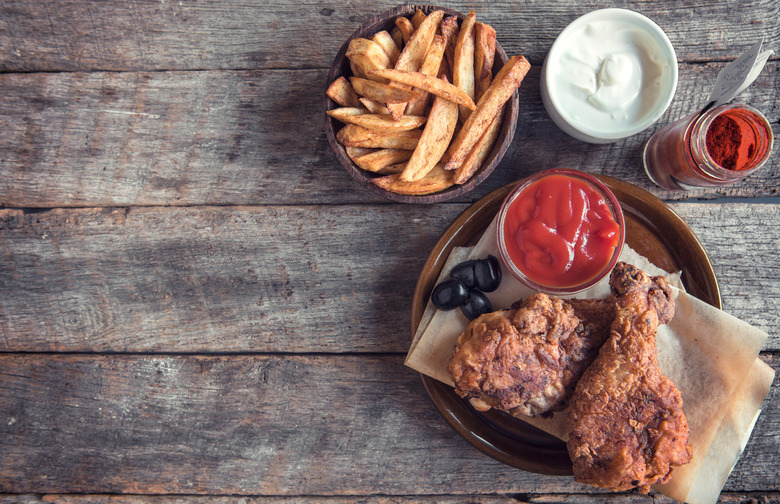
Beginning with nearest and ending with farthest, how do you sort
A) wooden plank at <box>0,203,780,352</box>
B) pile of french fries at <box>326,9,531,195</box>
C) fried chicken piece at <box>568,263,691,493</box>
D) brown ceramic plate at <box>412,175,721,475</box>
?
fried chicken piece at <box>568,263,691,493</box>
pile of french fries at <box>326,9,531,195</box>
brown ceramic plate at <box>412,175,721,475</box>
wooden plank at <box>0,203,780,352</box>

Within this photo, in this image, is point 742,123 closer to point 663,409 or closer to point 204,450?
point 663,409

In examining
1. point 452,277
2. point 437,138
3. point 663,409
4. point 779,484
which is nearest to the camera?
point 663,409

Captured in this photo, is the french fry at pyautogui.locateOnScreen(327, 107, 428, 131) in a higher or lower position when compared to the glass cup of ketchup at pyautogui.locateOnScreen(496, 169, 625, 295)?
higher

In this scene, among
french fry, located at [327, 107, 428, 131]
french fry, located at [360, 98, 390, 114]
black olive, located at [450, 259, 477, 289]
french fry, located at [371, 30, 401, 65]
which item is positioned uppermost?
french fry, located at [371, 30, 401, 65]

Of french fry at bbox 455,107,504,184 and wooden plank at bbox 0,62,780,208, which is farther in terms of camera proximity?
wooden plank at bbox 0,62,780,208

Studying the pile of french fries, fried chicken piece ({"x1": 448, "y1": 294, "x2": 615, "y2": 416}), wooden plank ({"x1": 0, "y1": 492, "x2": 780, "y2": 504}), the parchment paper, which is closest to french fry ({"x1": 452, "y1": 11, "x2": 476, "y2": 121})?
the pile of french fries

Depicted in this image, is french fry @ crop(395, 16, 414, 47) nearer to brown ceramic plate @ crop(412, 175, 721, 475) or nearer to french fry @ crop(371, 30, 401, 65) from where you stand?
french fry @ crop(371, 30, 401, 65)

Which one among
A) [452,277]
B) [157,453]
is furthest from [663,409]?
[157,453]
